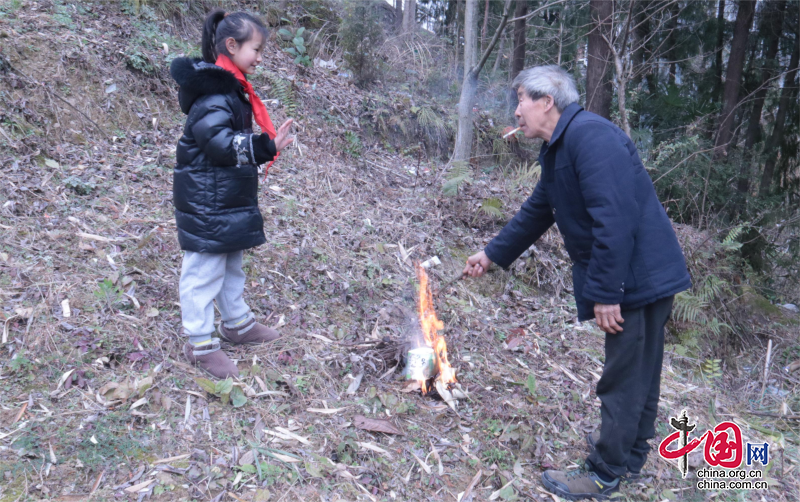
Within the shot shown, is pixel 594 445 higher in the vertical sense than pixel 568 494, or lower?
higher

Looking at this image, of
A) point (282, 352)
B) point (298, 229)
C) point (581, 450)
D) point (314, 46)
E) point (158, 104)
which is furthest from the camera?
point (314, 46)

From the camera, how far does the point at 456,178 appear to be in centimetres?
671

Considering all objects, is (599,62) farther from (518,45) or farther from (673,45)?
(673,45)

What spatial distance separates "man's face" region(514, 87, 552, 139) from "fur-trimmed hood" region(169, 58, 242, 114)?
1774 mm

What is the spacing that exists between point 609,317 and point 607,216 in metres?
0.56

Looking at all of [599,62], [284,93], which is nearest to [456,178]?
[284,93]

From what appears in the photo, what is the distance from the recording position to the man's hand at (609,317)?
280 cm

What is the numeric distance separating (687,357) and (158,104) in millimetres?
6977

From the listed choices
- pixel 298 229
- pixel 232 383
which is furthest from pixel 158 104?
pixel 232 383

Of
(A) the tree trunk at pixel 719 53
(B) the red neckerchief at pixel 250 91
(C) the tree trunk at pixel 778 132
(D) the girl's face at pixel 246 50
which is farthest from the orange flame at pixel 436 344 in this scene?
(A) the tree trunk at pixel 719 53

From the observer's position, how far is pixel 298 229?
556 cm

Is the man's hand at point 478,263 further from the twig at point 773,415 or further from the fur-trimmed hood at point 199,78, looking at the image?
the twig at point 773,415

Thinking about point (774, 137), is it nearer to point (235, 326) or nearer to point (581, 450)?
point (581, 450)

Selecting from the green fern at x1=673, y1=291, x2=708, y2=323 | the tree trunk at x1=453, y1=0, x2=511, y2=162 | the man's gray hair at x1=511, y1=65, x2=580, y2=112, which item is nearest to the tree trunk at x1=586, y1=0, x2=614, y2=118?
the tree trunk at x1=453, y1=0, x2=511, y2=162
